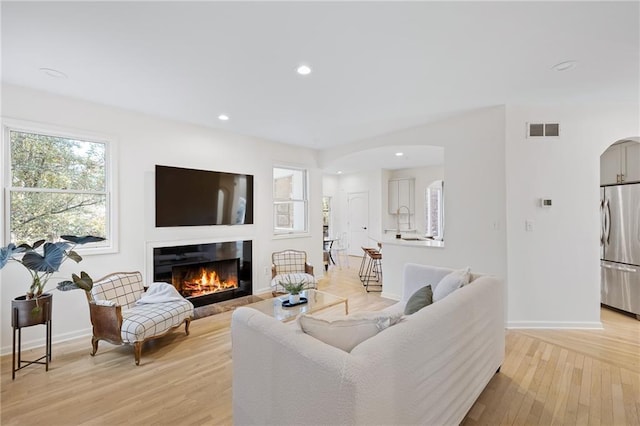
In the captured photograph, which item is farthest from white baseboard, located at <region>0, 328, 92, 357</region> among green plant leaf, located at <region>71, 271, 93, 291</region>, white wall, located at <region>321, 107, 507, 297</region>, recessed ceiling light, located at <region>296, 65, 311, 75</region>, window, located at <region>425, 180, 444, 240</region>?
window, located at <region>425, 180, 444, 240</region>

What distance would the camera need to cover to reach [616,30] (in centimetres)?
201

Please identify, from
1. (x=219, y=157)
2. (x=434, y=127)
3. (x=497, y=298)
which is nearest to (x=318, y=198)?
(x=219, y=157)

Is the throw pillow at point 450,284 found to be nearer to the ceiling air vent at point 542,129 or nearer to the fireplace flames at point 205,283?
the ceiling air vent at point 542,129

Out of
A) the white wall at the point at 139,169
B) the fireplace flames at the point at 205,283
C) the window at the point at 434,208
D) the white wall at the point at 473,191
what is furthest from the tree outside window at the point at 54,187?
the window at the point at 434,208

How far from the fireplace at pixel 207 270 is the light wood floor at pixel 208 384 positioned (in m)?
1.03

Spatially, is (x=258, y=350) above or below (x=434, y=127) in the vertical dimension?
below

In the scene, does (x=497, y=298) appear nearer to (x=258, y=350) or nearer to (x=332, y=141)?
(x=258, y=350)

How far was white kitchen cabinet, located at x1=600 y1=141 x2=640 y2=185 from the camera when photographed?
12.3 ft

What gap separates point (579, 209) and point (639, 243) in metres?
0.97

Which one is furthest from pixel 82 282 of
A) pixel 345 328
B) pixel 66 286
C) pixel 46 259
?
pixel 345 328

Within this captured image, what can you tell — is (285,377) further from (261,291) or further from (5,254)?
(261,291)

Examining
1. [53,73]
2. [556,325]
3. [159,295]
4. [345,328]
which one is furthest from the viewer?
[556,325]

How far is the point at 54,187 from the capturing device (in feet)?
10.3

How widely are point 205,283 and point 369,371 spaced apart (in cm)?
381
